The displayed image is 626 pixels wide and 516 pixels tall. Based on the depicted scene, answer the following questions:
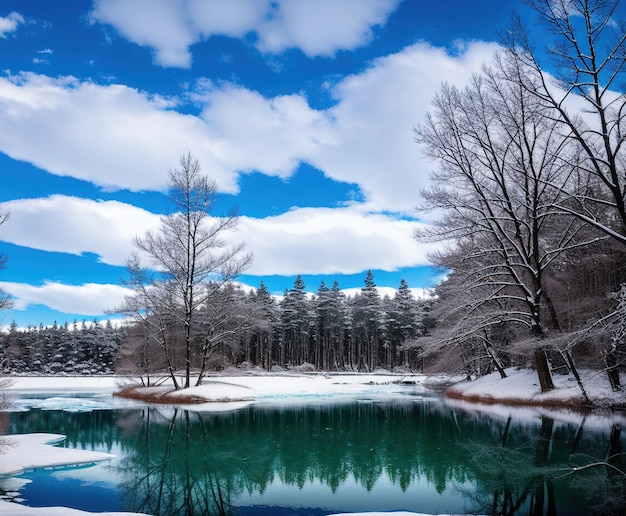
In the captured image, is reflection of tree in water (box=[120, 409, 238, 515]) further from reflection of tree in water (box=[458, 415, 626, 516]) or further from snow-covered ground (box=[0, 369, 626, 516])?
reflection of tree in water (box=[458, 415, 626, 516])

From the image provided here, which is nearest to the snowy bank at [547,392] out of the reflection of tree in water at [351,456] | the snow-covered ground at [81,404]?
the reflection of tree in water at [351,456]

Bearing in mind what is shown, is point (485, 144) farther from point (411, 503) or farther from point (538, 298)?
point (411, 503)

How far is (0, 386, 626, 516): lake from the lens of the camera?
7.78 metres

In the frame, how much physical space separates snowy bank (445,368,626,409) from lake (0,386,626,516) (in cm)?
218

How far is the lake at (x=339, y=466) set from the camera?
778 centimetres

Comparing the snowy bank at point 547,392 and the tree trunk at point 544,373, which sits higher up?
the tree trunk at point 544,373

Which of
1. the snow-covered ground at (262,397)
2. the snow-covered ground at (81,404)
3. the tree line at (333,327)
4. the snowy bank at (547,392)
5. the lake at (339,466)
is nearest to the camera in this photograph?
the lake at (339,466)

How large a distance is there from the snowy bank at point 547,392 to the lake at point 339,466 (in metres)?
2.18

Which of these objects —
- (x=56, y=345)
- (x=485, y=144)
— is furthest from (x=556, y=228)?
(x=56, y=345)

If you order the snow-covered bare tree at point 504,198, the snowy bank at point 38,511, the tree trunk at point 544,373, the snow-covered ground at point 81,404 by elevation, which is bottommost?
the snow-covered ground at point 81,404

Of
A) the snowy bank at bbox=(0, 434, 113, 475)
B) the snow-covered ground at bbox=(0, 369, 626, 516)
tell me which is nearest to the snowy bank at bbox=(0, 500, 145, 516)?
the snow-covered ground at bbox=(0, 369, 626, 516)

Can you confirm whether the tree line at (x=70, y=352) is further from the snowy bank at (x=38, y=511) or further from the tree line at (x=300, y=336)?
the snowy bank at (x=38, y=511)

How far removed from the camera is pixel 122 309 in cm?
2797

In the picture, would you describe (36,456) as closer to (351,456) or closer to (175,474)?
(175,474)
